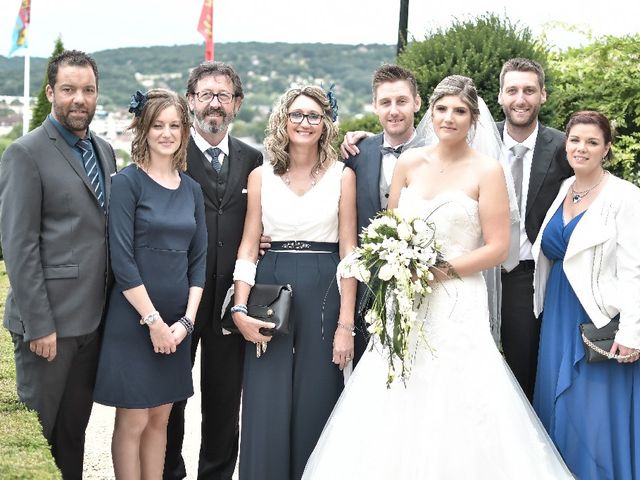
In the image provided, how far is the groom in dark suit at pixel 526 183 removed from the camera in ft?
17.8

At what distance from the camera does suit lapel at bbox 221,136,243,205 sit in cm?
534

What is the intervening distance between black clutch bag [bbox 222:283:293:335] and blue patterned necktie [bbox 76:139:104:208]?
1.00 metres

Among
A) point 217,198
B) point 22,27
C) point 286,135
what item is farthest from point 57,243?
point 22,27

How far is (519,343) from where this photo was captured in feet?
18.2

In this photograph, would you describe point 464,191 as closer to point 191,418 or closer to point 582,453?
point 582,453

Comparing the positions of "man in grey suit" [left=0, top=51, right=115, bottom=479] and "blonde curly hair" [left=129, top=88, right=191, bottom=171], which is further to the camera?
"blonde curly hair" [left=129, top=88, right=191, bottom=171]

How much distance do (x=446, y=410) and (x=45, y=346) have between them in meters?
2.11

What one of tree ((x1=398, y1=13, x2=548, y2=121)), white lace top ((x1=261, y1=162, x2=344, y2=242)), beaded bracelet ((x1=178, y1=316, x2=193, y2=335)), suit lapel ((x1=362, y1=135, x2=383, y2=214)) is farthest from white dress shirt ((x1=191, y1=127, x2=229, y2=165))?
tree ((x1=398, y1=13, x2=548, y2=121))

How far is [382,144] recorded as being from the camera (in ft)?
17.9

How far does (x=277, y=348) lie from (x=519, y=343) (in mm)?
1613

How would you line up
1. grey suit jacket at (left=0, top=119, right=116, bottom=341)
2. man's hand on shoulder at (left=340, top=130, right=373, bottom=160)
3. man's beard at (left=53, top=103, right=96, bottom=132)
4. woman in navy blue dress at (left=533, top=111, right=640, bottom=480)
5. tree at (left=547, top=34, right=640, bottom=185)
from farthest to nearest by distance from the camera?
1. tree at (left=547, top=34, right=640, bottom=185)
2. man's hand on shoulder at (left=340, top=130, right=373, bottom=160)
3. woman in navy blue dress at (left=533, top=111, right=640, bottom=480)
4. man's beard at (left=53, top=103, right=96, bottom=132)
5. grey suit jacket at (left=0, top=119, right=116, bottom=341)

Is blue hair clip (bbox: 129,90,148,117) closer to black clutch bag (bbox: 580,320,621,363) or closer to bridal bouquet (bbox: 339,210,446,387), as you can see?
bridal bouquet (bbox: 339,210,446,387)

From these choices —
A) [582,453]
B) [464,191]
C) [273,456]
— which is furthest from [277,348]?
[582,453]

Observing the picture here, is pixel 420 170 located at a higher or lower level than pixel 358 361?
higher
